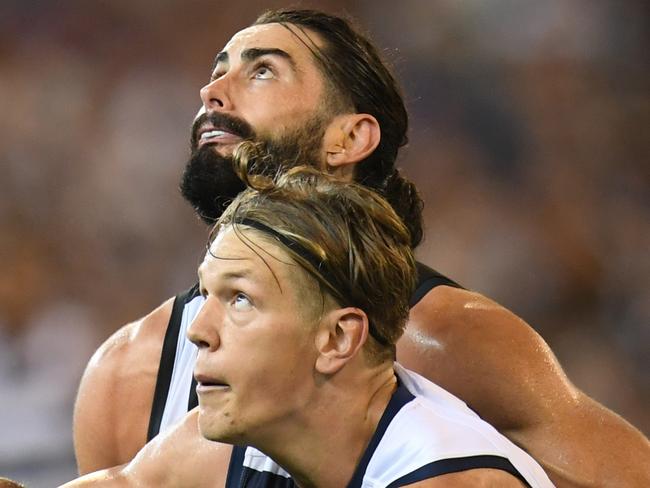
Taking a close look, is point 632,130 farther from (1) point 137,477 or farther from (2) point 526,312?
(1) point 137,477

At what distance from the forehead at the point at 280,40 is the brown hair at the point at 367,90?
0.04ft

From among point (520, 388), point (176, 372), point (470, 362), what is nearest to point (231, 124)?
point (176, 372)

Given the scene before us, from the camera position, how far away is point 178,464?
199 cm

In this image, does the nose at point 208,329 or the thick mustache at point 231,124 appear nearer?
the nose at point 208,329

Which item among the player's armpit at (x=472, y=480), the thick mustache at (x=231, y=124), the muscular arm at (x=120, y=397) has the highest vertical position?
the thick mustache at (x=231, y=124)

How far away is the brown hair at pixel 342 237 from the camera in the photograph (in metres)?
1.75

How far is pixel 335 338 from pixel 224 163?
84 cm

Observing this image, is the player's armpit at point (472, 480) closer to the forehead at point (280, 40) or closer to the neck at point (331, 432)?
the neck at point (331, 432)

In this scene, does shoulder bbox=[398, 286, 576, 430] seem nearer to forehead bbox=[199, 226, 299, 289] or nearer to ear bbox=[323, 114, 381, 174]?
ear bbox=[323, 114, 381, 174]

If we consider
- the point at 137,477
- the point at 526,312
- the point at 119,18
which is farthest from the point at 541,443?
the point at 119,18

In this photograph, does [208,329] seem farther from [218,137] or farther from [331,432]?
[218,137]

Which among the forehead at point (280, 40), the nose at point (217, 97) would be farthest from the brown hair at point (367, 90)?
the nose at point (217, 97)

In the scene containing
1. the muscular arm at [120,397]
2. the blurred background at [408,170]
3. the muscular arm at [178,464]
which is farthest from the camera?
the blurred background at [408,170]

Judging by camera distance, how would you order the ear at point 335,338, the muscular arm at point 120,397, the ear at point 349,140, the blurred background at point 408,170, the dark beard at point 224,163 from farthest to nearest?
the blurred background at point 408,170, the muscular arm at point 120,397, the ear at point 349,140, the dark beard at point 224,163, the ear at point 335,338
